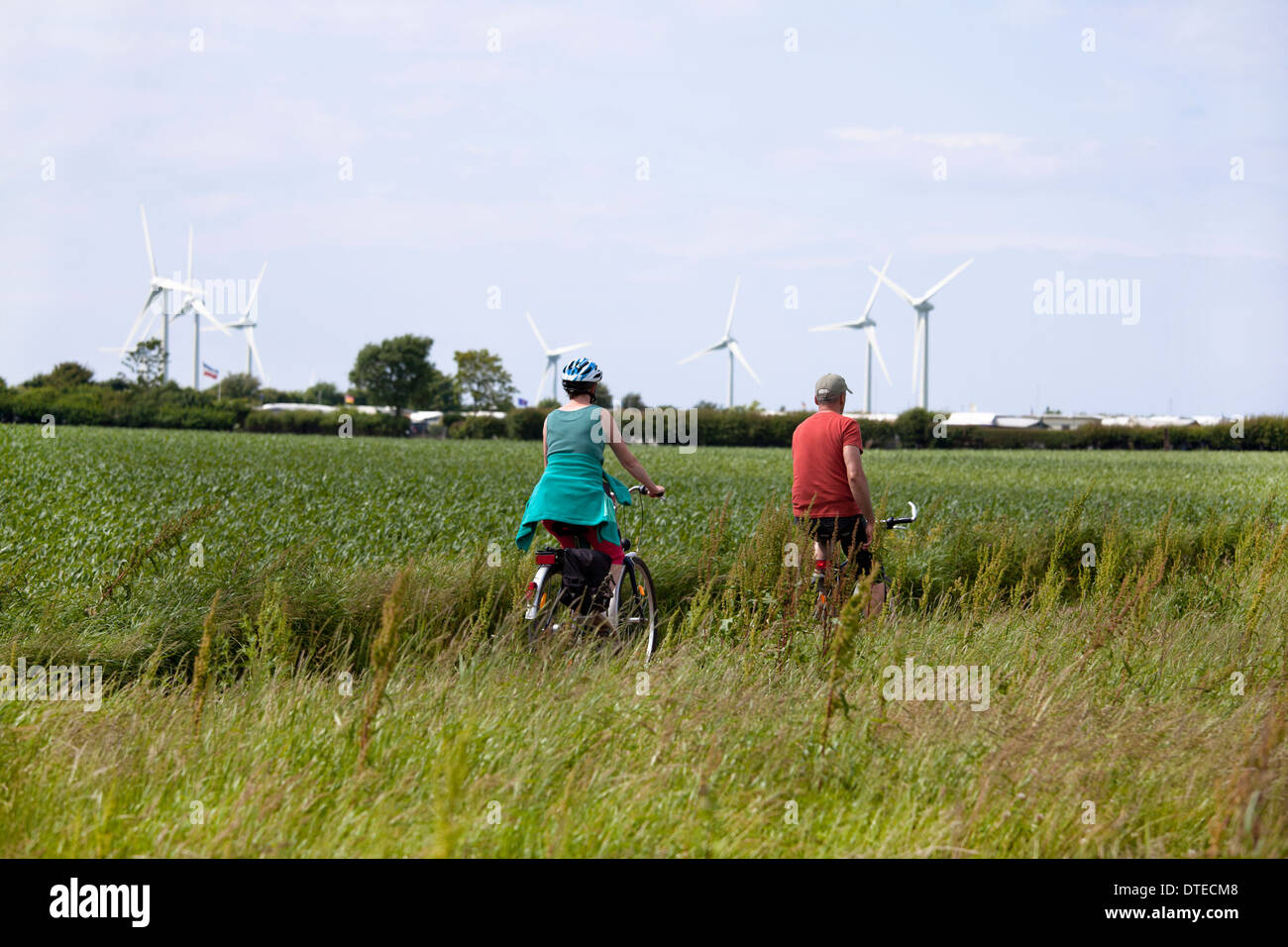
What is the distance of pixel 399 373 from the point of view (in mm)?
109812

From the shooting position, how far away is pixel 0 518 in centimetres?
1112

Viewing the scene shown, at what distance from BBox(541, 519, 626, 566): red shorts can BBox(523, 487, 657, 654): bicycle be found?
0.09 m

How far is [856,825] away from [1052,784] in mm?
876

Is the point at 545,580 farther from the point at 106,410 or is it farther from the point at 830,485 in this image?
the point at 106,410

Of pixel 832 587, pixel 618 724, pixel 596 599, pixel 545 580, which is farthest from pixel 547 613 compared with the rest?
pixel 832 587

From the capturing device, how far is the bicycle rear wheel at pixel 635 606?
21.8 feet

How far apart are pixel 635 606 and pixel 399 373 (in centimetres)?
10703

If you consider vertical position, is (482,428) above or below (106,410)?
below

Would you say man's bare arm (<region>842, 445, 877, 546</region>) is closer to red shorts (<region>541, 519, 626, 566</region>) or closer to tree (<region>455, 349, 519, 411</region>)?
red shorts (<region>541, 519, 626, 566</region>)

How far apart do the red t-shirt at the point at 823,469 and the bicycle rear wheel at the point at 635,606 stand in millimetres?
1496

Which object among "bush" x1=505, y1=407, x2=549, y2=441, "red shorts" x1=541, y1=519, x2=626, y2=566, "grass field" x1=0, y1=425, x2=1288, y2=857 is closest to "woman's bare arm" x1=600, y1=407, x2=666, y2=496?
"red shorts" x1=541, y1=519, x2=626, y2=566

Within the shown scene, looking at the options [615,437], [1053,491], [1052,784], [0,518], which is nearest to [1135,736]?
[1052,784]

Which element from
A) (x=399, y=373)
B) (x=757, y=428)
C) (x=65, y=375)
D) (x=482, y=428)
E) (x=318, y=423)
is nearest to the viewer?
(x=757, y=428)

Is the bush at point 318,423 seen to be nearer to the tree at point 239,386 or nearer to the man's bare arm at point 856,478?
the tree at point 239,386
